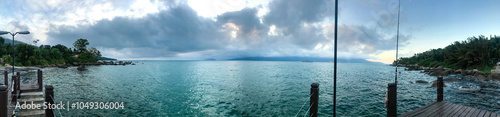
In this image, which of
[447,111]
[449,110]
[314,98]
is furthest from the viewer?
[449,110]

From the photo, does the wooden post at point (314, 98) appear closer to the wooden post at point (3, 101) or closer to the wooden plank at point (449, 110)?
the wooden plank at point (449, 110)

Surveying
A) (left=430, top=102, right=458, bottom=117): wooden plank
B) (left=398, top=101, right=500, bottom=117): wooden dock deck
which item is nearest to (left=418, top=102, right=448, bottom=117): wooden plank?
(left=398, top=101, right=500, bottom=117): wooden dock deck

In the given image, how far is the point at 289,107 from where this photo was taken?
14039mm

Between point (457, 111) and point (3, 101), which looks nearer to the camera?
point (3, 101)

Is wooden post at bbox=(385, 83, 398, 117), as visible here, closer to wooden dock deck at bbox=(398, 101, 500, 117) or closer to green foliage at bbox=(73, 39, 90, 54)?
wooden dock deck at bbox=(398, 101, 500, 117)

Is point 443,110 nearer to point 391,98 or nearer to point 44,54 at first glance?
point 391,98

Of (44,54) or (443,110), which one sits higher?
(44,54)

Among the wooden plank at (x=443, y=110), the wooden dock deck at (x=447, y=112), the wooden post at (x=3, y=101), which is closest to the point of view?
the wooden post at (x=3, y=101)

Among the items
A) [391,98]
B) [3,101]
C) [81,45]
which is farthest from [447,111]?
[81,45]

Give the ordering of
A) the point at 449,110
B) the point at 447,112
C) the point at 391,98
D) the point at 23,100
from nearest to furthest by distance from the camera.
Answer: the point at 391,98 → the point at 447,112 → the point at 449,110 → the point at 23,100

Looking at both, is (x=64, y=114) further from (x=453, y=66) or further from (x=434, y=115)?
(x=453, y=66)

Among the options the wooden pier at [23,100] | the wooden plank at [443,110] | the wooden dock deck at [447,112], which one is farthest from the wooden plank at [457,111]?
the wooden pier at [23,100]

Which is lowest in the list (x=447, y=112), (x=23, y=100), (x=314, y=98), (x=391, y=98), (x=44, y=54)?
(x=23, y=100)

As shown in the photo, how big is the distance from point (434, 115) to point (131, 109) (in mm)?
15447
